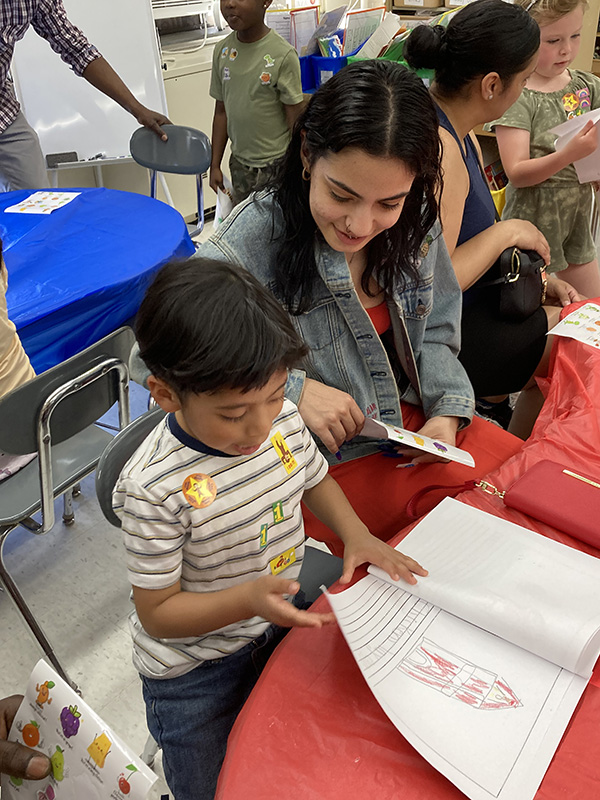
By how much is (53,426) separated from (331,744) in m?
1.03

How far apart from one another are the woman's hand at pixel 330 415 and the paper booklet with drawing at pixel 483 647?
10.6 inches

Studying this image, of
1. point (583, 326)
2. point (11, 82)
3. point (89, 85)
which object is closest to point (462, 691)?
point (583, 326)

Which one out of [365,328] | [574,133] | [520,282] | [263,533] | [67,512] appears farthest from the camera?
[67,512]

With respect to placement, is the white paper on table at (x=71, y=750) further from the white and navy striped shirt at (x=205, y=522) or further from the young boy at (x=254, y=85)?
the young boy at (x=254, y=85)

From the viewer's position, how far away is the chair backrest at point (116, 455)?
1053 millimetres

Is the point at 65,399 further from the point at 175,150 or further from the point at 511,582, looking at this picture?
the point at 175,150

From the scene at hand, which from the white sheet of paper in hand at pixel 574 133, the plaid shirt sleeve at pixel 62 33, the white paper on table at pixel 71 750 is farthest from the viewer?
the plaid shirt sleeve at pixel 62 33

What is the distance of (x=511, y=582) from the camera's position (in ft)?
2.53

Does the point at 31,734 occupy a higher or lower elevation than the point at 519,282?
lower

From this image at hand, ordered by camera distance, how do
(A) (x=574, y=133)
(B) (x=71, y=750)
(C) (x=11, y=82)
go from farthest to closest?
(C) (x=11, y=82) → (A) (x=574, y=133) → (B) (x=71, y=750)

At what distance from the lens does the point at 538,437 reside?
109 centimetres

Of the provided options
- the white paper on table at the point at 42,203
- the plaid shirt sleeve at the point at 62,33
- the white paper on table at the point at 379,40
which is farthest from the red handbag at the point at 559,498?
the white paper on table at the point at 379,40

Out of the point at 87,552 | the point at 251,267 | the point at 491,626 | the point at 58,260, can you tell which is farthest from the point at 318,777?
the point at 58,260

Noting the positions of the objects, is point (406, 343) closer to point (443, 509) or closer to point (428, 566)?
point (443, 509)
